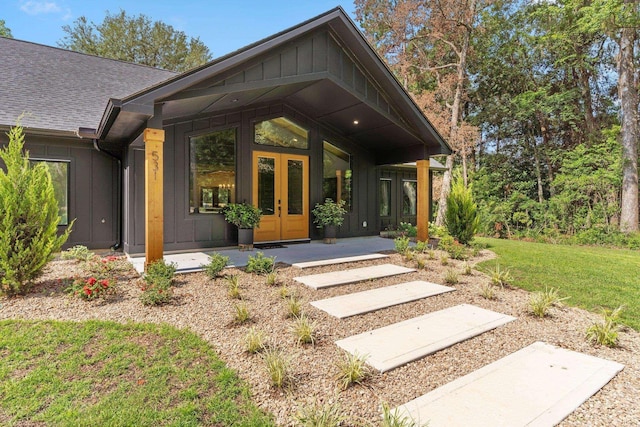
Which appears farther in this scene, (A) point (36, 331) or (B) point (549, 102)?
(B) point (549, 102)

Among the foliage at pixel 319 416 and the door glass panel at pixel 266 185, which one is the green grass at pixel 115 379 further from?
the door glass panel at pixel 266 185

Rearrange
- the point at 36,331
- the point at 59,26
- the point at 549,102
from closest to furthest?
the point at 36,331 → the point at 549,102 → the point at 59,26

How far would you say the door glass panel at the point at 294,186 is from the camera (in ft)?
28.1

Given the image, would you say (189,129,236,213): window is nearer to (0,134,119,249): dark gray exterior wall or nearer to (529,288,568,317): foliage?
(0,134,119,249): dark gray exterior wall

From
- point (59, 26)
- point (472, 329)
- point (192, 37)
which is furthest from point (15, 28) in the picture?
point (472, 329)

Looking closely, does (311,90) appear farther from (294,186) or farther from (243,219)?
(243,219)

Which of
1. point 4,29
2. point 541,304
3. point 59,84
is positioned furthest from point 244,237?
point 4,29

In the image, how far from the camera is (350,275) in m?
5.45

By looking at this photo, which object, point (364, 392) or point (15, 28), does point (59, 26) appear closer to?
point (15, 28)

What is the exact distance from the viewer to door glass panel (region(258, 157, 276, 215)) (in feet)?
26.5

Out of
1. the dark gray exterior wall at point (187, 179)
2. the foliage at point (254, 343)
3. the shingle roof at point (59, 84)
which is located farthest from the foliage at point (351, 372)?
the shingle roof at point (59, 84)

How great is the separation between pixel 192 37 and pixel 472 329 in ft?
89.3

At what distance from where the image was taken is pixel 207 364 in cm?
263

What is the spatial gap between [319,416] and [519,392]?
1499 millimetres
